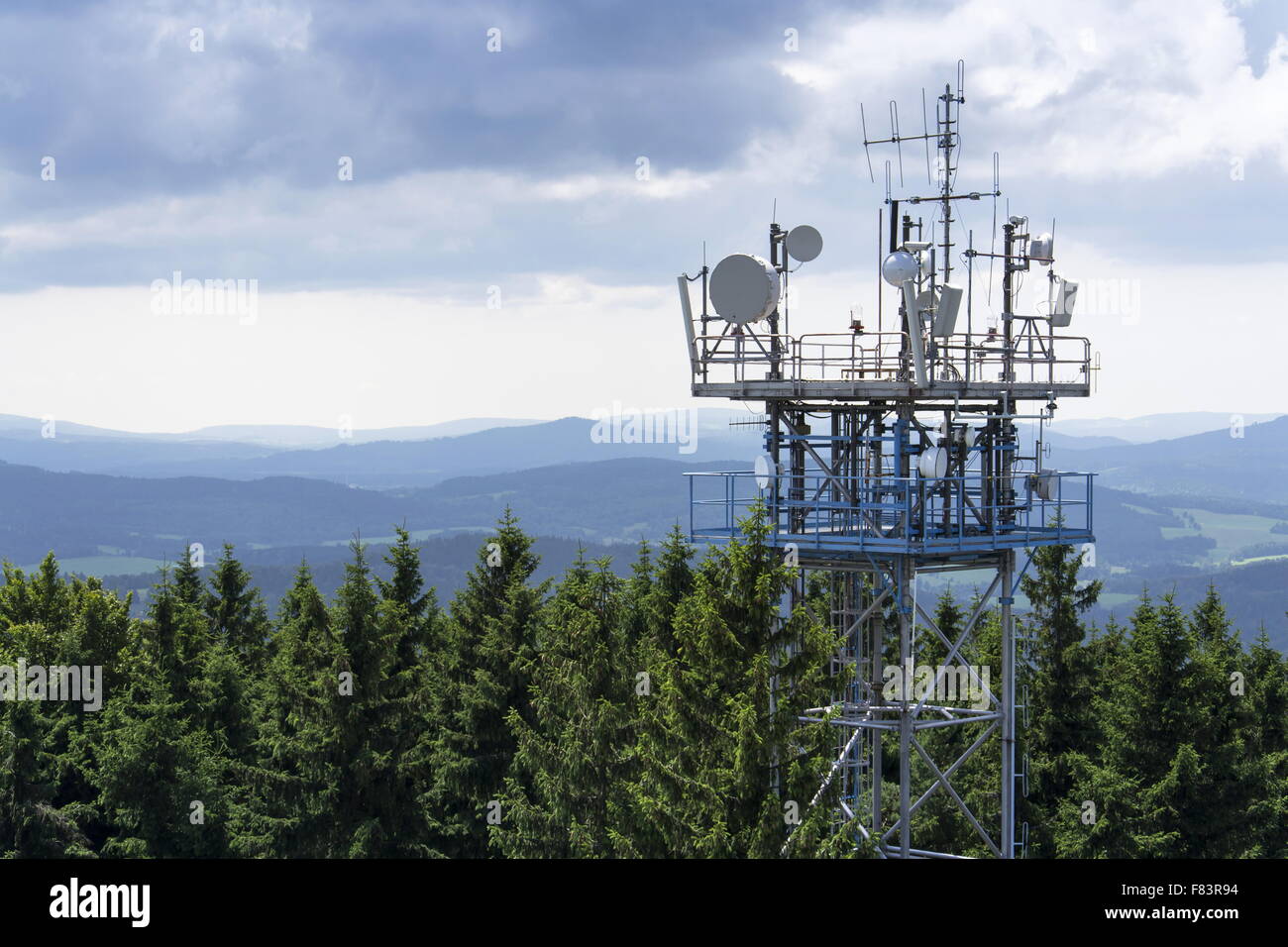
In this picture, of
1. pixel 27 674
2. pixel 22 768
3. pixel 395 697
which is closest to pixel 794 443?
pixel 395 697

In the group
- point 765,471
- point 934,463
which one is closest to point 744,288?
point 765,471

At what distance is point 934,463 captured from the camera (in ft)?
100

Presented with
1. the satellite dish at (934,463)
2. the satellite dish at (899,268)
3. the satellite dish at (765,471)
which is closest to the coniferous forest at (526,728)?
the satellite dish at (765,471)

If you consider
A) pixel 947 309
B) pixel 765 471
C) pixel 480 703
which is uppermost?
pixel 947 309

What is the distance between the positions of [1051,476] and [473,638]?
20066 mm

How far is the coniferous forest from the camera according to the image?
37.0 m

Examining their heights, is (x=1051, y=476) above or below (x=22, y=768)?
above

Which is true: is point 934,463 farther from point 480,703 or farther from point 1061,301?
point 480,703

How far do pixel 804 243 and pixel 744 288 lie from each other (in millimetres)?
2328

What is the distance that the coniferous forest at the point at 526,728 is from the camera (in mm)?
37000

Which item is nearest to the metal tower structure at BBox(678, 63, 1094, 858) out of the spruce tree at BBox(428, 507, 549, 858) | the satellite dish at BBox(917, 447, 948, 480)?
the satellite dish at BBox(917, 447, 948, 480)
